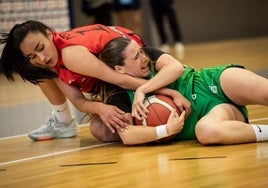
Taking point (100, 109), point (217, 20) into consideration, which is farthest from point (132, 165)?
point (217, 20)

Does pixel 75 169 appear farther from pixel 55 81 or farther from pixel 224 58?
pixel 224 58

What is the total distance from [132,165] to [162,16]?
1007cm

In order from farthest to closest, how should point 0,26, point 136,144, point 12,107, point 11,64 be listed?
point 0,26 → point 12,107 → point 11,64 → point 136,144

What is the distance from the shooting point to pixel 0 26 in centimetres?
903

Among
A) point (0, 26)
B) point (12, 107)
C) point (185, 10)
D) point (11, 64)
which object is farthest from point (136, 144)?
point (185, 10)

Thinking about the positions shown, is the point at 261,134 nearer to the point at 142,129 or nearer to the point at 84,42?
the point at 142,129

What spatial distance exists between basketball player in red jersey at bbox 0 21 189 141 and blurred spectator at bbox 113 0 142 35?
22.7 feet

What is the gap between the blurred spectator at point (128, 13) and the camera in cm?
1087

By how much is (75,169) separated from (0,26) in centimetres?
620

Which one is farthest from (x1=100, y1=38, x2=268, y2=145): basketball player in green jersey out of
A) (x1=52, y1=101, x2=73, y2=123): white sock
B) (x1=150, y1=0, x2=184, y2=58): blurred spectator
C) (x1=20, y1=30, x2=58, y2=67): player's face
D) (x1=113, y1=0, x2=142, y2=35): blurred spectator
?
(x1=150, y1=0, x2=184, y2=58): blurred spectator

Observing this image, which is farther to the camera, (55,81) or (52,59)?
(55,81)

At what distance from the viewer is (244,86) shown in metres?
3.42

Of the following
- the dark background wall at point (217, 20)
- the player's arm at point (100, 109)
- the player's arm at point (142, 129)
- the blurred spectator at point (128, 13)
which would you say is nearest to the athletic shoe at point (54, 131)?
the player's arm at point (100, 109)

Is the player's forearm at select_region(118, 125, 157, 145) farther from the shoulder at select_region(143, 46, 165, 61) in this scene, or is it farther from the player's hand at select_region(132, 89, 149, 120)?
the shoulder at select_region(143, 46, 165, 61)
